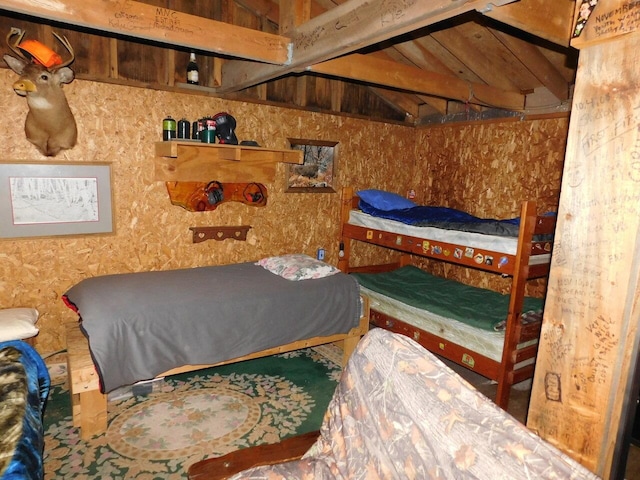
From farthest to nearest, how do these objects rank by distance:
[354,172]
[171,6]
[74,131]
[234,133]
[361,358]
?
[354,172], [234,133], [171,6], [74,131], [361,358]

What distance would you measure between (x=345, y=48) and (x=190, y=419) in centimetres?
268

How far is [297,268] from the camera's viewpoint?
12.4 feet

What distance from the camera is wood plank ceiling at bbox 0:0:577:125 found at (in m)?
2.17

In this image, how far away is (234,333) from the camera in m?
3.16

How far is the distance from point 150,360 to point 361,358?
169 cm

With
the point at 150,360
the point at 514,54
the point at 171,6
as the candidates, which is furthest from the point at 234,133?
Answer: the point at 514,54

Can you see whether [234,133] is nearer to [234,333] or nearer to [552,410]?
[234,333]

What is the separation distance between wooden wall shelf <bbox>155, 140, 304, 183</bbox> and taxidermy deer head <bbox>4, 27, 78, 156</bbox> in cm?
76

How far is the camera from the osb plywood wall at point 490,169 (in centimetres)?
428

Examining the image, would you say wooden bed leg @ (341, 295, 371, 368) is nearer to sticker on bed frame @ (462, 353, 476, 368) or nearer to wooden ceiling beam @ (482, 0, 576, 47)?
sticker on bed frame @ (462, 353, 476, 368)

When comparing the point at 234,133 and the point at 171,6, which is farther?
the point at 234,133

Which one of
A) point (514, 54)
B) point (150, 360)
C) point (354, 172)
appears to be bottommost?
point (150, 360)

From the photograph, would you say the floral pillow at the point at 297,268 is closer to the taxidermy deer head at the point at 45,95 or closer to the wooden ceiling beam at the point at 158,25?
the wooden ceiling beam at the point at 158,25

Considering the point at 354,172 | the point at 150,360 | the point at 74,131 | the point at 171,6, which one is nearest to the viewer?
the point at 150,360
